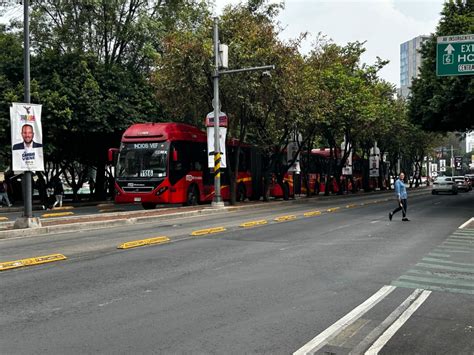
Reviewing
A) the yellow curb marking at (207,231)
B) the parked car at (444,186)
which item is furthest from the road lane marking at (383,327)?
the parked car at (444,186)

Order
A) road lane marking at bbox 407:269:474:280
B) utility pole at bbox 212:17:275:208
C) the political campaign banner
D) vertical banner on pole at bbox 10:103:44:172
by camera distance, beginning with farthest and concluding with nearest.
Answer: the political campaign banner
utility pole at bbox 212:17:275:208
vertical banner on pole at bbox 10:103:44:172
road lane marking at bbox 407:269:474:280

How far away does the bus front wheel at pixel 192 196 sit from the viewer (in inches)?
1016

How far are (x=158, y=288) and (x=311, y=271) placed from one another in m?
2.79

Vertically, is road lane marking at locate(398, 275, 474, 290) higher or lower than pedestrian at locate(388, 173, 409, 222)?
lower

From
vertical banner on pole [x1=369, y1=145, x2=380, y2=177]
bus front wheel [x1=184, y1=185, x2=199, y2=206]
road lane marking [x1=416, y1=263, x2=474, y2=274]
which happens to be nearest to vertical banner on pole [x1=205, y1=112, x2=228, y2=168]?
bus front wheel [x1=184, y1=185, x2=199, y2=206]

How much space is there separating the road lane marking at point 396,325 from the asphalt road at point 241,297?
1 cm

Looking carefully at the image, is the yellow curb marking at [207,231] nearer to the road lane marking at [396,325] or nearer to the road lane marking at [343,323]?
the road lane marking at [343,323]

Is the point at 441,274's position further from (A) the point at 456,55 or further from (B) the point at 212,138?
(B) the point at 212,138

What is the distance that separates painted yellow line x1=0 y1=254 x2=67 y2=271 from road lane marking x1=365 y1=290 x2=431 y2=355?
21.4 feet

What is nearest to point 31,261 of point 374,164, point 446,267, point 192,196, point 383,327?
point 383,327

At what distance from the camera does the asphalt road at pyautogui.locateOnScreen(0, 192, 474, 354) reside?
5.21 meters

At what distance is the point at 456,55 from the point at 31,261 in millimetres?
17249

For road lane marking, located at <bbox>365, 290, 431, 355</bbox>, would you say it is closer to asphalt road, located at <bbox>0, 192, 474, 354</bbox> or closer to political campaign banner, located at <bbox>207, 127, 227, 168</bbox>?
asphalt road, located at <bbox>0, 192, 474, 354</bbox>

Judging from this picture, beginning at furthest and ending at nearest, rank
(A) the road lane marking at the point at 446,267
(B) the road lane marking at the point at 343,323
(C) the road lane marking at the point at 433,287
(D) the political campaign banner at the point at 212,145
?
(D) the political campaign banner at the point at 212,145 → (A) the road lane marking at the point at 446,267 → (C) the road lane marking at the point at 433,287 → (B) the road lane marking at the point at 343,323
